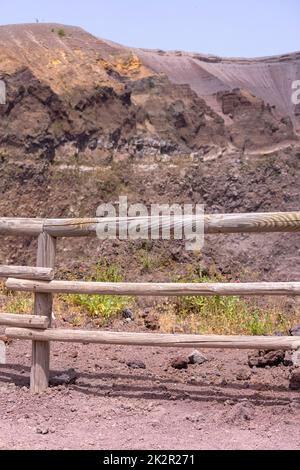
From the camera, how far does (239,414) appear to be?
404cm

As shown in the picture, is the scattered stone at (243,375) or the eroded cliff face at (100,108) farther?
the eroded cliff face at (100,108)

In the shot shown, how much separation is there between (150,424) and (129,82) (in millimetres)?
15474

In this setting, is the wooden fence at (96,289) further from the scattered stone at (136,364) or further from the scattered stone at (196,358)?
the scattered stone at (196,358)

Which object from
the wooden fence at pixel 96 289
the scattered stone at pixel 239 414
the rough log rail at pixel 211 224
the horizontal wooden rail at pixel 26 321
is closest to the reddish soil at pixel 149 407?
the scattered stone at pixel 239 414

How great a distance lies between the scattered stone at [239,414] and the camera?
399cm

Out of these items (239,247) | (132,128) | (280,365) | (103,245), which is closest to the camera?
(280,365)

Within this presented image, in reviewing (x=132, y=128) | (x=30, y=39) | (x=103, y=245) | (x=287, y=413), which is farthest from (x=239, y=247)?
(x=287, y=413)

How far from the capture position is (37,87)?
1546 cm

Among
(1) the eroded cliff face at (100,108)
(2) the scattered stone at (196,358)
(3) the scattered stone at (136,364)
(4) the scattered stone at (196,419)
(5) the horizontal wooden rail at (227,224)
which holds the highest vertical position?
(1) the eroded cliff face at (100,108)

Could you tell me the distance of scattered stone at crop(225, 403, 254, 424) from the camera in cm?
399

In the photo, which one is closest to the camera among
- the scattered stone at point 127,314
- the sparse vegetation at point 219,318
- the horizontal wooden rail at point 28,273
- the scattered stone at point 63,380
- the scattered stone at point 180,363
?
the horizontal wooden rail at point 28,273

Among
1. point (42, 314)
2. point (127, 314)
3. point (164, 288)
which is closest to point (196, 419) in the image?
point (164, 288)

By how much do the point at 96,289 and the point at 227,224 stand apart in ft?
3.30
